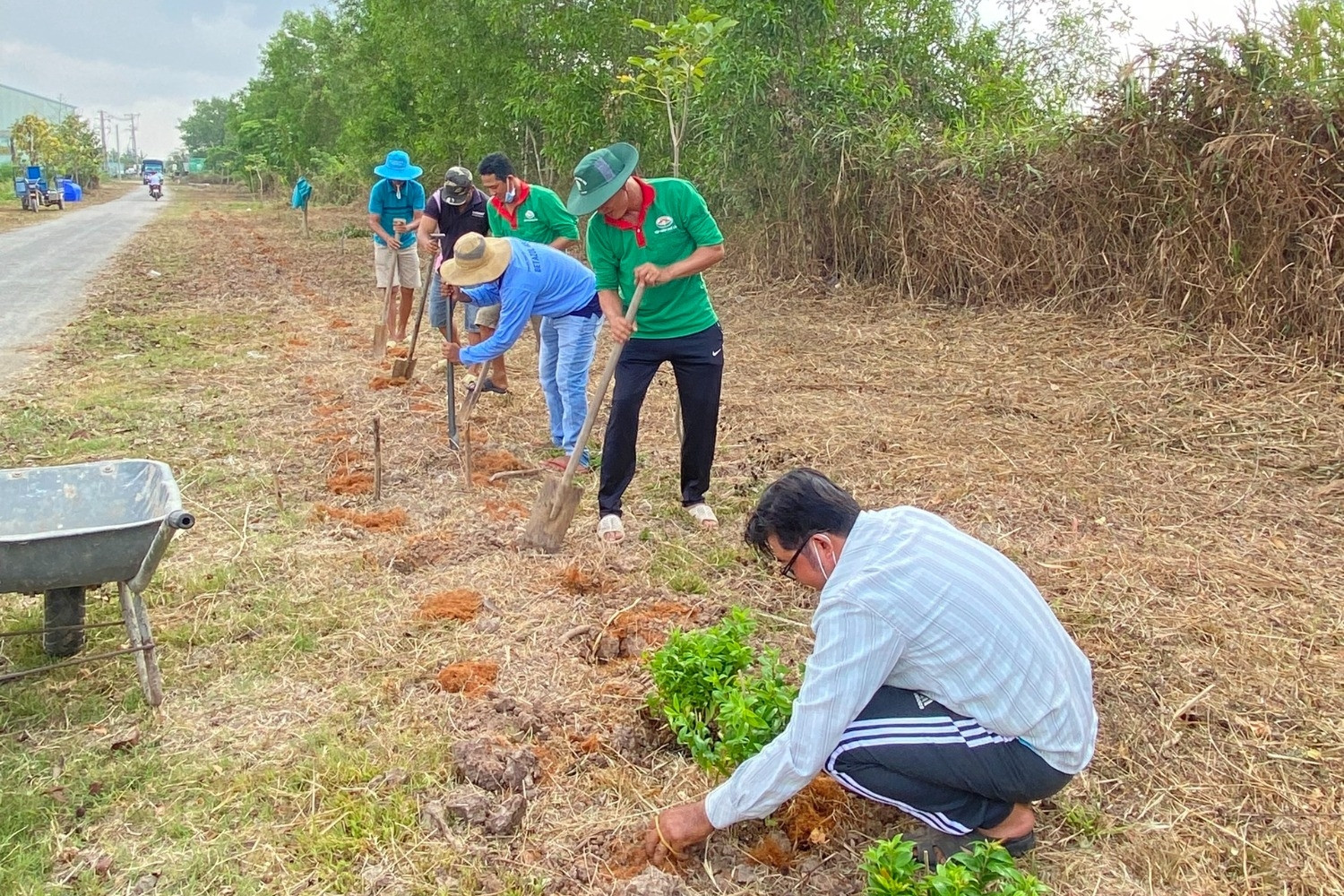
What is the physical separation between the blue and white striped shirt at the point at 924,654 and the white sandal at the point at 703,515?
7.50ft

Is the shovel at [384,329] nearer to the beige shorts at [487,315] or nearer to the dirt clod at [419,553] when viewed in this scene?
the beige shorts at [487,315]

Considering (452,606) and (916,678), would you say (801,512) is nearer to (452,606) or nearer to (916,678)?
(916,678)

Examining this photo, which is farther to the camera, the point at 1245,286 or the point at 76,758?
the point at 1245,286

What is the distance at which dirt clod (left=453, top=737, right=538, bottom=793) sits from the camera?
2.58 m

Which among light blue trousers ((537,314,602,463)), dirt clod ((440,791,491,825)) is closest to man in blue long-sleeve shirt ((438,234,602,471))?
light blue trousers ((537,314,602,463))

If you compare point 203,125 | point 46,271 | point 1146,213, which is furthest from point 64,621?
point 203,125

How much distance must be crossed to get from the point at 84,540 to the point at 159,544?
7.2 inches

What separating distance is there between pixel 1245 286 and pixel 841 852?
591cm

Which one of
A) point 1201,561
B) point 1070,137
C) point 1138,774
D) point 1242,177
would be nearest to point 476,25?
point 1070,137

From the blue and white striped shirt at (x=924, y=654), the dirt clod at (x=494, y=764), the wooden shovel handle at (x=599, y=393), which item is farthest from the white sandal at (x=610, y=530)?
the blue and white striped shirt at (x=924, y=654)

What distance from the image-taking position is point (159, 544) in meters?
2.70

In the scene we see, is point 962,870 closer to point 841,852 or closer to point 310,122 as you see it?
point 841,852

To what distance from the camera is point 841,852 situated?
2.35m

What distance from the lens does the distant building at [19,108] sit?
43.7 m
